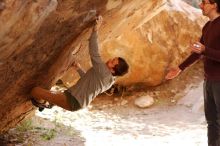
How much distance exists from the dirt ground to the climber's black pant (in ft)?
5.17

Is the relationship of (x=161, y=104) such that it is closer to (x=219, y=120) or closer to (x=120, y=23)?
(x=120, y=23)

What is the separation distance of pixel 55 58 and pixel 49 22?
91 cm

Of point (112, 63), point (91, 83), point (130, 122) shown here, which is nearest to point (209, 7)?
point (112, 63)

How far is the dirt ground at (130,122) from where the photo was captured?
5.55 meters

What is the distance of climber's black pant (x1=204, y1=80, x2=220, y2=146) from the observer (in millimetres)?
3551

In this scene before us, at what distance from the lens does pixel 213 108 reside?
12.0 feet

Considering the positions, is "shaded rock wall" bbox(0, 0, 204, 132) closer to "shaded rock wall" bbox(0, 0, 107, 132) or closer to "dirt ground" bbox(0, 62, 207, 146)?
"shaded rock wall" bbox(0, 0, 107, 132)

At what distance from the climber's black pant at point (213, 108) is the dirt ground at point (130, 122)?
1.58 m

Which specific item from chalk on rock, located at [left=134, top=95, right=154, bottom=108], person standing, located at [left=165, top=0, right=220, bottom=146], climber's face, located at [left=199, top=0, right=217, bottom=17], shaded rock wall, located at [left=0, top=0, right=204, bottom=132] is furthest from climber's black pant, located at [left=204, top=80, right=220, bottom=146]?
chalk on rock, located at [left=134, top=95, right=154, bottom=108]

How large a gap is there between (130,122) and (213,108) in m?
3.92

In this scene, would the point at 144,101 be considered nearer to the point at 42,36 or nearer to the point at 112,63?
the point at 112,63

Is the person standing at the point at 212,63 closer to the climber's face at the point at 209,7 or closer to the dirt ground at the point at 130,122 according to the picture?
the climber's face at the point at 209,7

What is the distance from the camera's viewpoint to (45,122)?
653 centimetres

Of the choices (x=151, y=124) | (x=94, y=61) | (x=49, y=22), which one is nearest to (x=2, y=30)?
(x=49, y=22)
